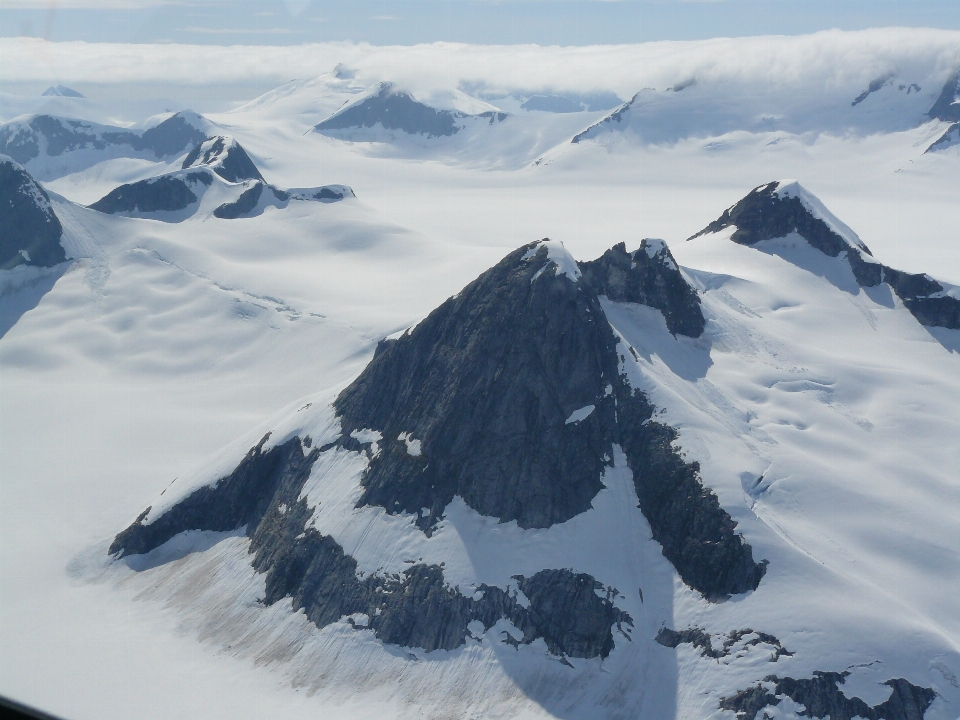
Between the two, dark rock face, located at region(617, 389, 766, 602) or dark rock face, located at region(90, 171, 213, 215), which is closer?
dark rock face, located at region(617, 389, 766, 602)

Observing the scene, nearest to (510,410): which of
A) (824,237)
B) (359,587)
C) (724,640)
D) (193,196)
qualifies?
(359,587)

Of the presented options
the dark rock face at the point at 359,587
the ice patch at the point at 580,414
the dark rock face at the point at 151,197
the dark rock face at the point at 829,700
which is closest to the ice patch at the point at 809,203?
the ice patch at the point at 580,414

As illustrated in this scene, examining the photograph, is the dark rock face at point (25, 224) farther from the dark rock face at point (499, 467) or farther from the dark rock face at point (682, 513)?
the dark rock face at point (682, 513)

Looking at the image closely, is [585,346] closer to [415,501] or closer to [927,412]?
[415,501]

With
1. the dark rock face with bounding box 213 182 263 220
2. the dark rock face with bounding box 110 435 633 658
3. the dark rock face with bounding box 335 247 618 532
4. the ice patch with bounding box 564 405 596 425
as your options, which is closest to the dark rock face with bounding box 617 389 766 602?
the dark rock face with bounding box 335 247 618 532

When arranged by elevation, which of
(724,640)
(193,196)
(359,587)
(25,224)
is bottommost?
(359,587)

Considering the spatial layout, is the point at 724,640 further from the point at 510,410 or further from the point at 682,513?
the point at 510,410

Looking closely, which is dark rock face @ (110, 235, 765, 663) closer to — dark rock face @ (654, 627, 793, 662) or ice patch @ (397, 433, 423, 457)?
ice patch @ (397, 433, 423, 457)
